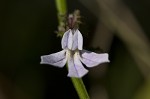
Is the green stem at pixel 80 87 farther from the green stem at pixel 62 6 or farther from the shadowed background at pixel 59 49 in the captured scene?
the shadowed background at pixel 59 49

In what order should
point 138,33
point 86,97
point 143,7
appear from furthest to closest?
1. point 143,7
2. point 138,33
3. point 86,97

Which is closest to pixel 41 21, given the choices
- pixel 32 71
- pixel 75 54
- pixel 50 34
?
pixel 50 34

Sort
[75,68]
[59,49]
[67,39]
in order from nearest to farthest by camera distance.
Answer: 1. [75,68]
2. [67,39]
3. [59,49]

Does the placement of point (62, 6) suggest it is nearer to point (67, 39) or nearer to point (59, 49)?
point (67, 39)

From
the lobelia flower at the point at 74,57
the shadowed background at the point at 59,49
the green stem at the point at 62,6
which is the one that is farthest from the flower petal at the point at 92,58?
the shadowed background at the point at 59,49

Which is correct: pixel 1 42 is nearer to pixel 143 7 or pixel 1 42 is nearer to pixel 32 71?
pixel 32 71

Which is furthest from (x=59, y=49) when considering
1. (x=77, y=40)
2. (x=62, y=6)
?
(x=62, y=6)
